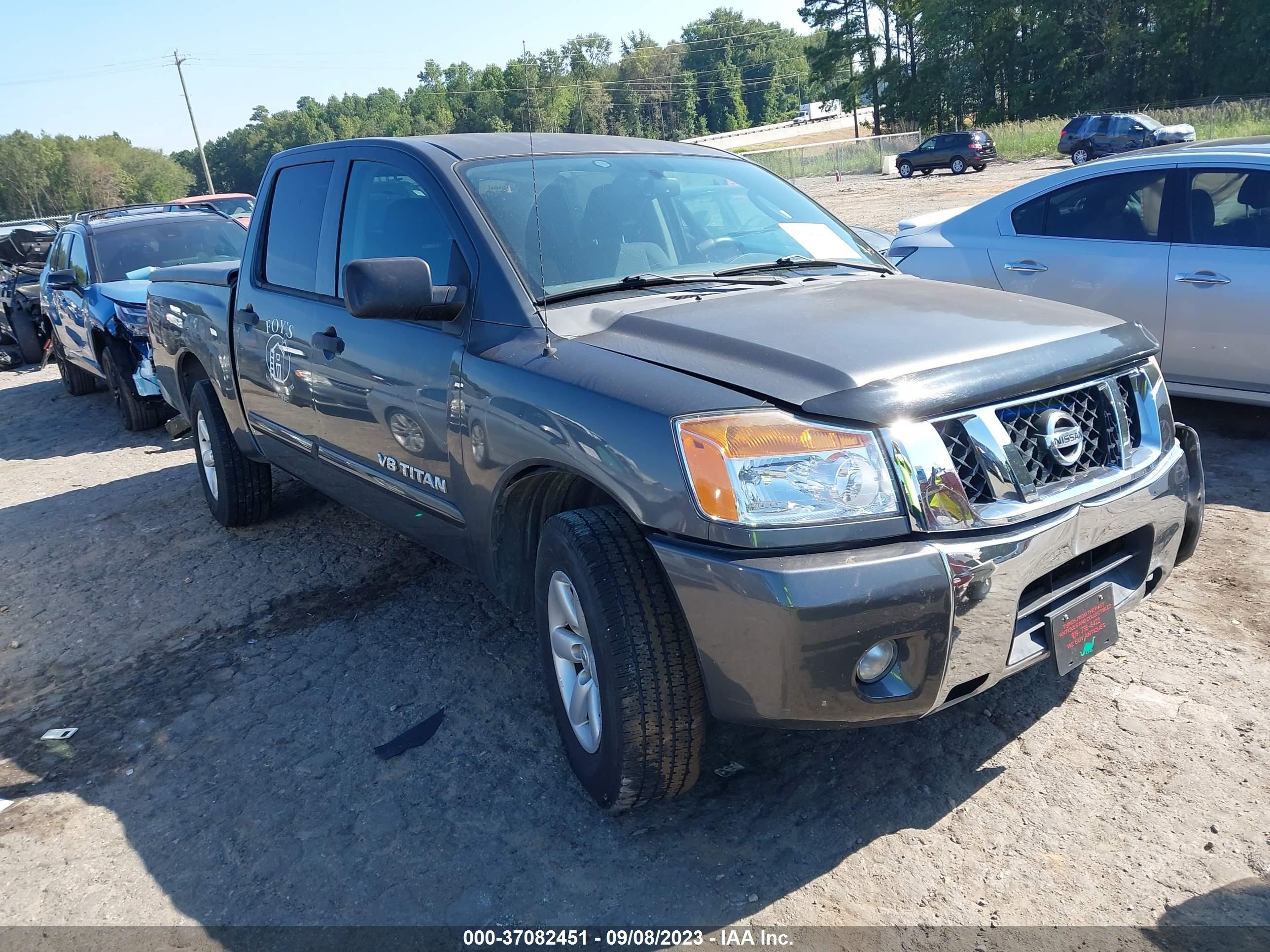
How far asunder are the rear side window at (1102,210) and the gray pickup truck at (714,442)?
2492mm

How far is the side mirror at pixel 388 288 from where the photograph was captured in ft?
9.97

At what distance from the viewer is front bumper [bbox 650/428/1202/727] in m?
2.27

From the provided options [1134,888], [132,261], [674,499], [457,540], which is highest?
[132,261]

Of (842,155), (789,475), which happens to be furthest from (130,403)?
(842,155)

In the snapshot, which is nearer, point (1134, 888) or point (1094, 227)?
Result: point (1134, 888)

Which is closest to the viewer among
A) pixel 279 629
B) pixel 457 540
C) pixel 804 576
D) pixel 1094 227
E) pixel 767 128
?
pixel 804 576

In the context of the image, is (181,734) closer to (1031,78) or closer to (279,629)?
(279,629)

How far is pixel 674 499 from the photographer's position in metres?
2.40

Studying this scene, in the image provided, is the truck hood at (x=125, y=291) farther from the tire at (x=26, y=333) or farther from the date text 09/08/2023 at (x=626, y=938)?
the date text 09/08/2023 at (x=626, y=938)

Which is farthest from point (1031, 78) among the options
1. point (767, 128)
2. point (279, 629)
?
point (279, 629)

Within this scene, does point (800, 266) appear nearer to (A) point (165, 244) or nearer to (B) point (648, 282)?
(B) point (648, 282)

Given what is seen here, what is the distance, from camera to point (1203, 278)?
5.23 m

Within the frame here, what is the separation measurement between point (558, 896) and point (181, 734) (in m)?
1.71

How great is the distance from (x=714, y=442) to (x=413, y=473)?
1.55m
